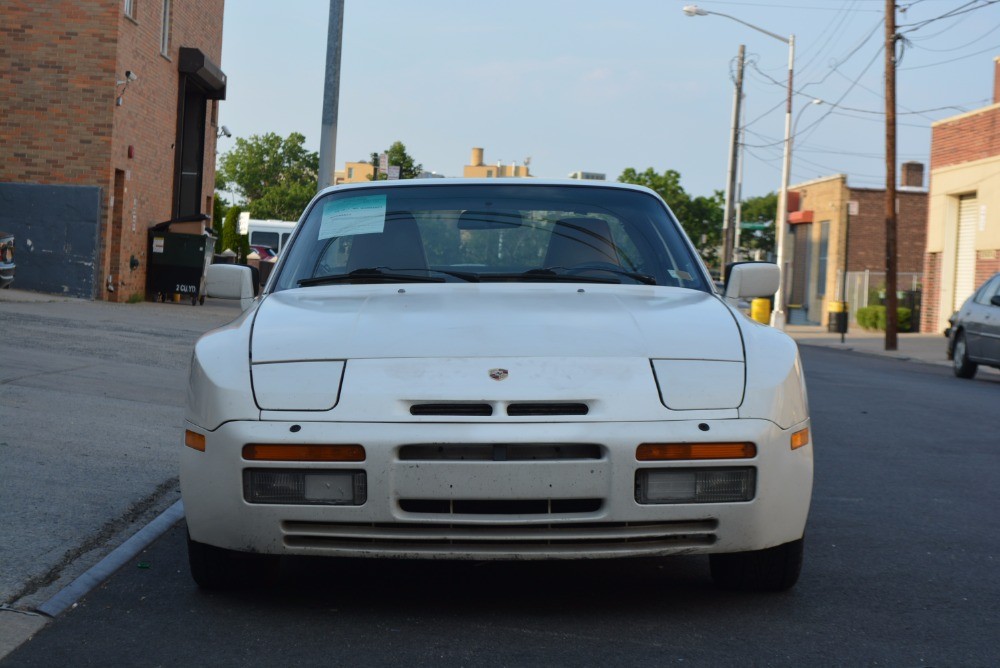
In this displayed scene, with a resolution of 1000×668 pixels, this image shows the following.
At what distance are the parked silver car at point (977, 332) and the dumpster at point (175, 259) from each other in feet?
49.6

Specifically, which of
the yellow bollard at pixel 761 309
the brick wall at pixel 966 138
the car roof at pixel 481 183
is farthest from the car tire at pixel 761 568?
the yellow bollard at pixel 761 309

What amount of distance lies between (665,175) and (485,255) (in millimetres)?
73050

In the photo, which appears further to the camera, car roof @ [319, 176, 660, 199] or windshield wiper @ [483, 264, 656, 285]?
car roof @ [319, 176, 660, 199]

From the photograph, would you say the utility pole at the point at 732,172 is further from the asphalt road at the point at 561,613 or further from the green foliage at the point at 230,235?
the asphalt road at the point at 561,613

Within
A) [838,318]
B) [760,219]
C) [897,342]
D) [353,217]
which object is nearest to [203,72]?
[897,342]

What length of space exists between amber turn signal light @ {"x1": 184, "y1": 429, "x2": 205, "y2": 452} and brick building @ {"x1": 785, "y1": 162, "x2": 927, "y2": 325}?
146ft

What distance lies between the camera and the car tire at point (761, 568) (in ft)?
14.7

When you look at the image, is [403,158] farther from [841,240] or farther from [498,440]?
[498,440]

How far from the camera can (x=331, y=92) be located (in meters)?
17.2

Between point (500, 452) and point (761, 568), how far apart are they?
1.14m

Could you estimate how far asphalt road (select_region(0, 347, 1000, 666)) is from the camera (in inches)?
152

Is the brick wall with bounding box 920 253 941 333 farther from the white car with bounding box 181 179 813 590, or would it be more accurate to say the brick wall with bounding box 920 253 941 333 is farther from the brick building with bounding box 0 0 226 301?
the white car with bounding box 181 179 813 590

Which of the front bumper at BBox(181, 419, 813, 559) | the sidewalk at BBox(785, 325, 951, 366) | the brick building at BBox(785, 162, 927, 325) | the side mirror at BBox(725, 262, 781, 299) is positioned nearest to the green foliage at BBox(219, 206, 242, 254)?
the sidewalk at BBox(785, 325, 951, 366)

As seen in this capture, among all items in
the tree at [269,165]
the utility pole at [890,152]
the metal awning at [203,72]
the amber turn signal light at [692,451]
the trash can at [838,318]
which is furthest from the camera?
the tree at [269,165]
